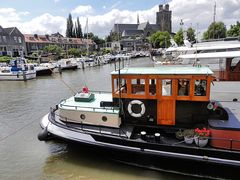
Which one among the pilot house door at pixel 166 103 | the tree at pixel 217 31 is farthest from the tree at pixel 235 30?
the pilot house door at pixel 166 103

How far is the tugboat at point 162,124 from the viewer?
7.29m

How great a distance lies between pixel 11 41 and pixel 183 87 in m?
63.9

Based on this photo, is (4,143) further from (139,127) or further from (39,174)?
(139,127)

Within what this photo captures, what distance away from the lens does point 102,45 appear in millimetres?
110188

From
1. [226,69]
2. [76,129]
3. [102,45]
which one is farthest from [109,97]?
[102,45]

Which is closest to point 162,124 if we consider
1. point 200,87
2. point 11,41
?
point 200,87

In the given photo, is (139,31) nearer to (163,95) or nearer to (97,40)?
(97,40)

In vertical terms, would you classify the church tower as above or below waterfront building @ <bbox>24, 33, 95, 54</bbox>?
above

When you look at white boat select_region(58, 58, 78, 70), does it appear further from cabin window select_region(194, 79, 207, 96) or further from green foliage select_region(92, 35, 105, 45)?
green foliage select_region(92, 35, 105, 45)

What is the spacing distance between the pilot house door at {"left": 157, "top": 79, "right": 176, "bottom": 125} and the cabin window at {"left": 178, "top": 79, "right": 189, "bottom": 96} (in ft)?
0.91

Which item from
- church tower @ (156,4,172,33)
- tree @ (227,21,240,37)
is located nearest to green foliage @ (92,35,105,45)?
church tower @ (156,4,172,33)

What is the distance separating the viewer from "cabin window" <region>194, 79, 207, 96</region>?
7477 mm

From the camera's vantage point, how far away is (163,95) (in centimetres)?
791

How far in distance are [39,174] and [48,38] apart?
2983 inches
